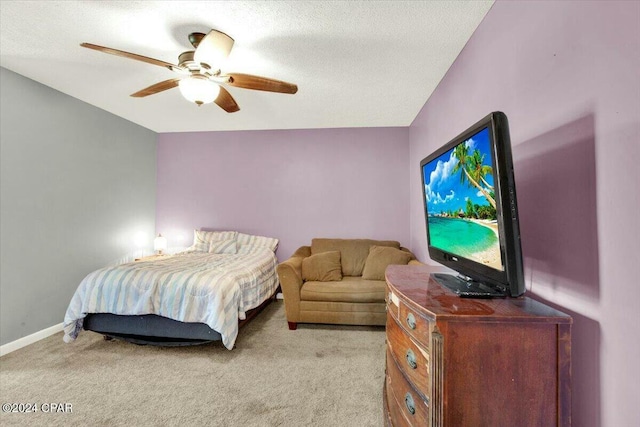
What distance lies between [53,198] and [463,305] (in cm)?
378

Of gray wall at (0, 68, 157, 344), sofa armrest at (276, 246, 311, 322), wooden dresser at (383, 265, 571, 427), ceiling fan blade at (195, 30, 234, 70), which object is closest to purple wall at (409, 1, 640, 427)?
wooden dresser at (383, 265, 571, 427)

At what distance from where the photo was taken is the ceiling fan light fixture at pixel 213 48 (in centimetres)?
172

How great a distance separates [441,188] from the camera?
159 cm

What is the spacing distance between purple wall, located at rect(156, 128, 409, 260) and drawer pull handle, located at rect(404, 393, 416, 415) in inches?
116

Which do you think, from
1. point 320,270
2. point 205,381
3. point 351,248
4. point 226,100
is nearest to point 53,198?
point 226,100

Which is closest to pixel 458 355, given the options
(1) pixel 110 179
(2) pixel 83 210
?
(2) pixel 83 210

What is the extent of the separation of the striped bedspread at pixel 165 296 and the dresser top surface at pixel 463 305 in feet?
5.21

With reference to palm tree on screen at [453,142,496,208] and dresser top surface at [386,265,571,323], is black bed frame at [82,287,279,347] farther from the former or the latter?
palm tree on screen at [453,142,496,208]

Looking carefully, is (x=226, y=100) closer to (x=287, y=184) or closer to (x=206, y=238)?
(x=287, y=184)

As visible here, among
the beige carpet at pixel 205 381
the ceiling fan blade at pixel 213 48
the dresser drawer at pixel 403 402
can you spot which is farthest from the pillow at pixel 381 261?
the ceiling fan blade at pixel 213 48

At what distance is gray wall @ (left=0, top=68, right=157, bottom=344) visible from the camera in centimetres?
259

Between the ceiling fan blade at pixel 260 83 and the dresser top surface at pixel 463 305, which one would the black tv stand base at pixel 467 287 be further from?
the ceiling fan blade at pixel 260 83

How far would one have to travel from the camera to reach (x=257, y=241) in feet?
13.6

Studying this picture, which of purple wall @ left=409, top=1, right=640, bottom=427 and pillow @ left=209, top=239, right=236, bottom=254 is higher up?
purple wall @ left=409, top=1, right=640, bottom=427
